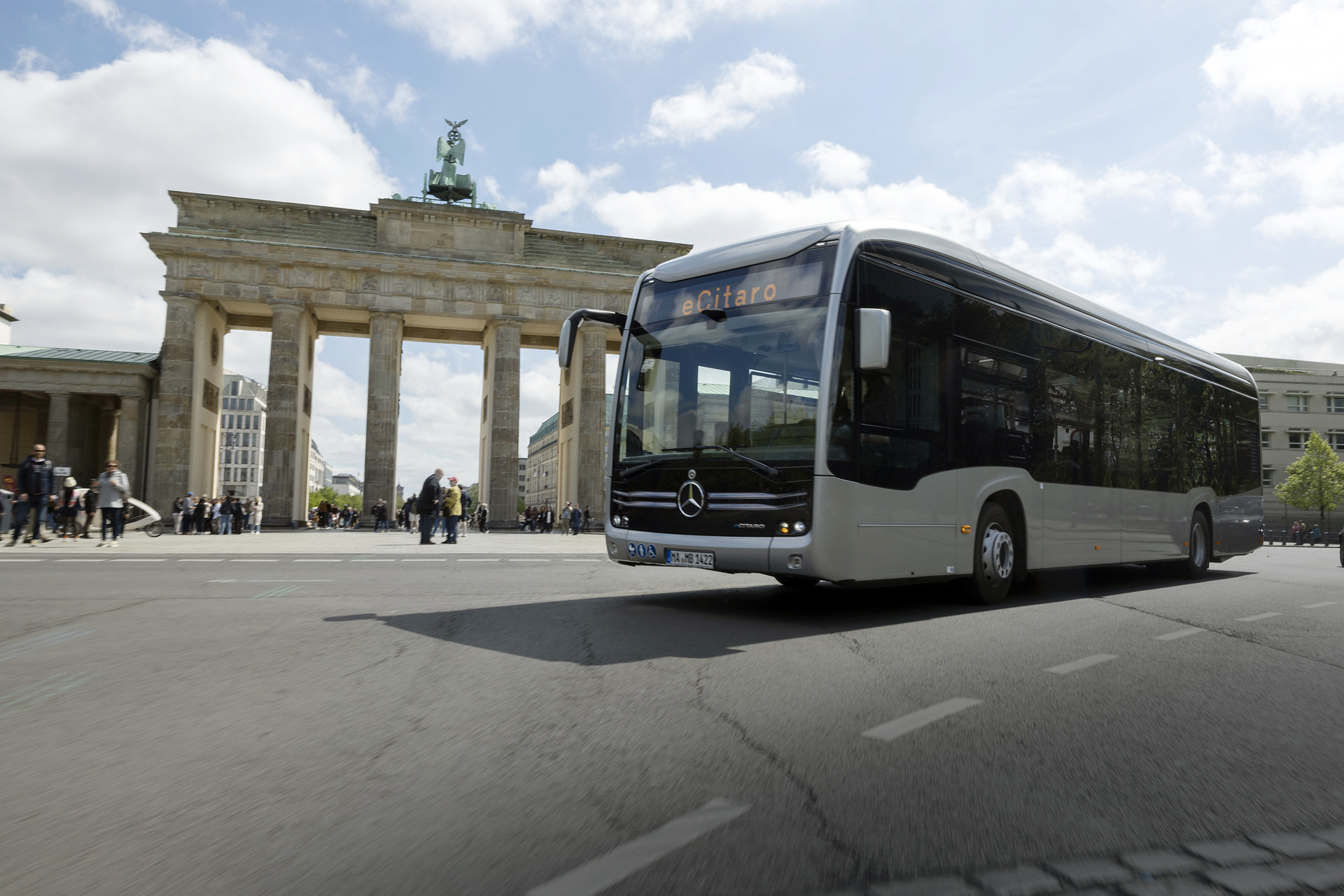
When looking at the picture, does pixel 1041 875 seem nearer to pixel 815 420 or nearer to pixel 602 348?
pixel 815 420

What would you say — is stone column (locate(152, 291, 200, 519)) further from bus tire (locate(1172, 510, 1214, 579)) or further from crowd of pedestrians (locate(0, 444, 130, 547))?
bus tire (locate(1172, 510, 1214, 579))

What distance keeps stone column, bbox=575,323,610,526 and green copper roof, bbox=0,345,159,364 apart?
19.2 meters

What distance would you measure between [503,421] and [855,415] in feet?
121

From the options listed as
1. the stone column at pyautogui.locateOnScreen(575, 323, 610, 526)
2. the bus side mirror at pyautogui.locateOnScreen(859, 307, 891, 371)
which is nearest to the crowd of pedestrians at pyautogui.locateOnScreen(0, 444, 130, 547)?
the bus side mirror at pyautogui.locateOnScreen(859, 307, 891, 371)

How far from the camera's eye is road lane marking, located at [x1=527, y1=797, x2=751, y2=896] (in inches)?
88.2

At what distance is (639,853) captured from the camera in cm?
246

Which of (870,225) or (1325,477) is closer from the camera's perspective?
(870,225)

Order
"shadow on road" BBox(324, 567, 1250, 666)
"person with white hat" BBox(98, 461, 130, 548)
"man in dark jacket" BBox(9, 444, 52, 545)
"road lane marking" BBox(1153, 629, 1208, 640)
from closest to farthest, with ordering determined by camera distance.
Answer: "shadow on road" BBox(324, 567, 1250, 666) < "road lane marking" BBox(1153, 629, 1208, 640) < "man in dark jacket" BBox(9, 444, 52, 545) < "person with white hat" BBox(98, 461, 130, 548)

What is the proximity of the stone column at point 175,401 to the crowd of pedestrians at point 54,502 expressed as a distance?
17299 mm

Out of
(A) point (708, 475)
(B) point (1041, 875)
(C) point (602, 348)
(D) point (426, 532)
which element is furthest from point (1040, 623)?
(C) point (602, 348)

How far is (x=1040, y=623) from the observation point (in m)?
7.75

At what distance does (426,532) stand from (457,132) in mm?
36667

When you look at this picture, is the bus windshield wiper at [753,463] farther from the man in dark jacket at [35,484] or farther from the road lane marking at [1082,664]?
the man in dark jacket at [35,484]

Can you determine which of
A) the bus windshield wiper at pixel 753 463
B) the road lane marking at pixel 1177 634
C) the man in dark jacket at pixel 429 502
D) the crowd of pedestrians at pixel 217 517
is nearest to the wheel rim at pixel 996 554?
the road lane marking at pixel 1177 634
